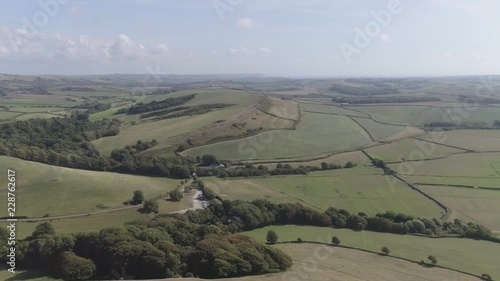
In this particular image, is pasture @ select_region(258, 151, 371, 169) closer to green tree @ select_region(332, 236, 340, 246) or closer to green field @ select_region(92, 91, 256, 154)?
green field @ select_region(92, 91, 256, 154)

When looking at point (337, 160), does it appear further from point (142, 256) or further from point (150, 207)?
point (142, 256)

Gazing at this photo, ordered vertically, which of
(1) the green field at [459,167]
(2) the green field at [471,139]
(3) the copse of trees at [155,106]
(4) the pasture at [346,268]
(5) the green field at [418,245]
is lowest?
(5) the green field at [418,245]

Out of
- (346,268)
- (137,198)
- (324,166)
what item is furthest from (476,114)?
(137,198)

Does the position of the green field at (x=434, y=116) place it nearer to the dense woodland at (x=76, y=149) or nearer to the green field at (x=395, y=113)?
the green field at (x=395, y=113)

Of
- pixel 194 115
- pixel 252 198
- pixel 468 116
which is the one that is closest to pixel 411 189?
pixel 252 198

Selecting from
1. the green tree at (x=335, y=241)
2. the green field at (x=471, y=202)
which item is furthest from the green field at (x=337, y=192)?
the green tree at (x=335, y=241)

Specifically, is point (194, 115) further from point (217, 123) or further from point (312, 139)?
point (312, 139)
